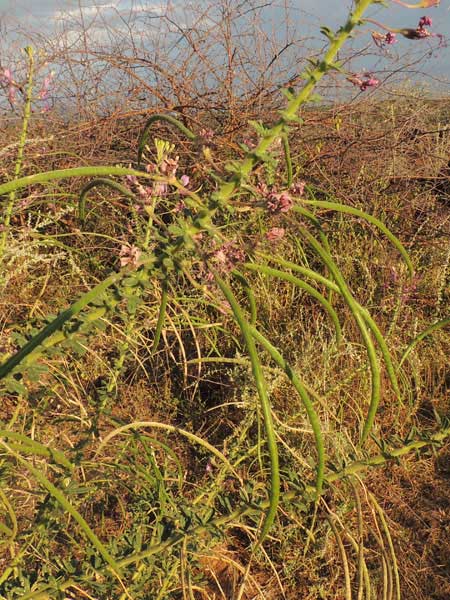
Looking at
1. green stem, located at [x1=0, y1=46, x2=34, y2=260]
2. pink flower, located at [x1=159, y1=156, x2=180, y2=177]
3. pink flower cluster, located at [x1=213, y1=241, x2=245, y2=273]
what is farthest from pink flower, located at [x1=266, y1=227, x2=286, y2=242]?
green stem, located at [x1=0, y1=46, x2=34, y2=260]

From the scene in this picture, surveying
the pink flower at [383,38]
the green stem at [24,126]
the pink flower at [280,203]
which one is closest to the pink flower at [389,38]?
the pink flower at [383,38]

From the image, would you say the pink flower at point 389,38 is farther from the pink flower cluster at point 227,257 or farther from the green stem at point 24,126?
the green stem at point 24,126

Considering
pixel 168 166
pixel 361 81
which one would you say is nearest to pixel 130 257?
pixel 168 166

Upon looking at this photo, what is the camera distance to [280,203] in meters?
0.53

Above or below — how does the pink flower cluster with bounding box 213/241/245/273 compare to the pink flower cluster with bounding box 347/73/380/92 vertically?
below

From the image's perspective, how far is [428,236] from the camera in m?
2.03

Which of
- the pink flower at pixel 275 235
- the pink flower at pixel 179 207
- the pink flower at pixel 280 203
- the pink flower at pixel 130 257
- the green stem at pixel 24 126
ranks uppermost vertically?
the green stem at pixel 24 126

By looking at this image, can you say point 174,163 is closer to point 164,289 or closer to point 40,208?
point 164,289

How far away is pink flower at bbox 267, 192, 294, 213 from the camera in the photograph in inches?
20.5

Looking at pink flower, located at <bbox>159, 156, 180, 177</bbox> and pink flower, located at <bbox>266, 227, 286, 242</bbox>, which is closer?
pink flower, located at <bbox>159, 156, 180, 177</bbox>

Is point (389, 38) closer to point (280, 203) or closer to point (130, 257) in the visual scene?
point (280, 203)

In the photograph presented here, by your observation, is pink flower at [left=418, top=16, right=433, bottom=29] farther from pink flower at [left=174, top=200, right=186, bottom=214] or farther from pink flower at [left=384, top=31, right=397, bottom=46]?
pink flower at [left=174, top=200, right=186, bottom=214]

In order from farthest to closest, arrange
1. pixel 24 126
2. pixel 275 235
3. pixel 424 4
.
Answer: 1. pixel 24 126
2. pixel 275 235
3. pixel 424 4

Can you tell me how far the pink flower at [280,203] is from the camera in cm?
52
